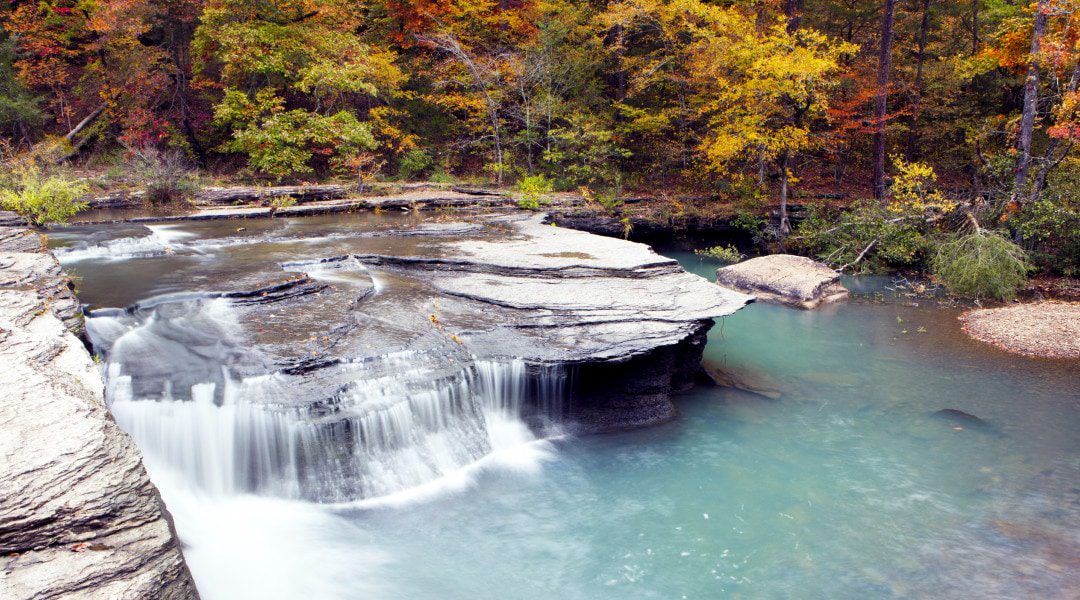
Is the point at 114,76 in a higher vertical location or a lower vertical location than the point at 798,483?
higher

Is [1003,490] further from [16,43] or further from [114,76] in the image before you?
[16,43]

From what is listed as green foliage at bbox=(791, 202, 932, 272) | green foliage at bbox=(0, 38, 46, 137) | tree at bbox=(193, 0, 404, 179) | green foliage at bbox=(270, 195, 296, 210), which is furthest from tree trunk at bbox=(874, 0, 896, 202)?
green foliage at bbox=(0, 38, 46, 137)

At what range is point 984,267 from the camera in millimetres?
12430

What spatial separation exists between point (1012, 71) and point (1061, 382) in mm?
12822

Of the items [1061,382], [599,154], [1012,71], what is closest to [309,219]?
[599,154]

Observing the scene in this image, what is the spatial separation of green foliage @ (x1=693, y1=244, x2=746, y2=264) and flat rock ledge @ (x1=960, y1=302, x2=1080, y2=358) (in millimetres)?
5945

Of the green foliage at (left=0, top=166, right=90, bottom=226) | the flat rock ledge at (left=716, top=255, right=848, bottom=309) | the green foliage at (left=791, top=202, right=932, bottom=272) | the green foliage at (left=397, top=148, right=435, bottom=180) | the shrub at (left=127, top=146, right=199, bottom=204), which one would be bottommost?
the flat rock ledge at (left=716, top=255, right=848, bottom=309)

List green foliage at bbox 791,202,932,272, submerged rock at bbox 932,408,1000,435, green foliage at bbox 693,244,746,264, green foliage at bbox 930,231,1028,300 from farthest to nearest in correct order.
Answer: green foliage at bbox 693,244,746,264 → green foliage at bbox 791,202,932,272 → green foliage at bbox 930,231,1028,300 → submerged rock at bbox 932,408,1000,435

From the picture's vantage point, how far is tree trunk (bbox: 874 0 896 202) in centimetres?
1631

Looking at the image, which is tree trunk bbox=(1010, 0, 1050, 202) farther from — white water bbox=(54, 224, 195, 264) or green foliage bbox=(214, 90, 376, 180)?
white water bbox=(54, 224, 195, 264)

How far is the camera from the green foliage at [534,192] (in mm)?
15898

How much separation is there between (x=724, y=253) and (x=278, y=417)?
44.4ft

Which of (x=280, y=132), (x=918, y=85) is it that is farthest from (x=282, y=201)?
(x=918, y=85)

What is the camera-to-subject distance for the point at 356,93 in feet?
71.7
